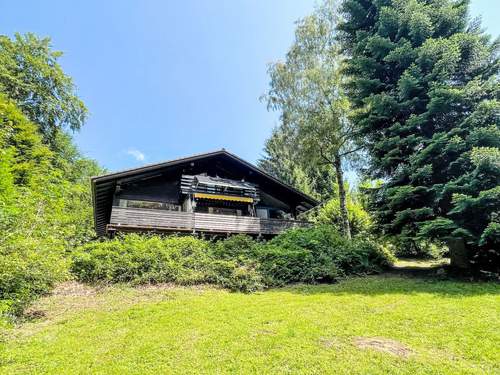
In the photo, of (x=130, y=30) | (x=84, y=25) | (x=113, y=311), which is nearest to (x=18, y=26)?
(x=84, y=25)

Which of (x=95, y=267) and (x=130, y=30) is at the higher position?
(x=130, y=30)

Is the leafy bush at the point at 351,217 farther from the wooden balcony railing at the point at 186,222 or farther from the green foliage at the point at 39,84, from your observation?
the green foliage at the point at 39,84

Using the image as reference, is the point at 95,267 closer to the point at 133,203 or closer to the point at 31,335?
the point at 31,335

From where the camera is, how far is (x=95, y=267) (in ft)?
29.5

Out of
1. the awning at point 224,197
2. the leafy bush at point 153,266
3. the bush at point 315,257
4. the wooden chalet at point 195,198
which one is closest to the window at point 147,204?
the wooden chalet at point 195,198

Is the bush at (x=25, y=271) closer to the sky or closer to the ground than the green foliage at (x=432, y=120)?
closer to the ground

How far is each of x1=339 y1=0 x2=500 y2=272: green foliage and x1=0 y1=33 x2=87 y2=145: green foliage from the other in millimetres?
24066

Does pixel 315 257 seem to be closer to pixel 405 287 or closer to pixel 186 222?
pixel 405 287

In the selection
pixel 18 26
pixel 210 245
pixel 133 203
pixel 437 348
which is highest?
pixel 18 26

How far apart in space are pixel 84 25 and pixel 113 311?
46.9ft

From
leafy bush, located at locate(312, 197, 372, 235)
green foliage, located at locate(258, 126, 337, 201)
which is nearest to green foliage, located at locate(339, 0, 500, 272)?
leafy bush, located at locate(312, 197, 372, 235)

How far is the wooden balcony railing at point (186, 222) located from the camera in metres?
13.0

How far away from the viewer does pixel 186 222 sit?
14.1 meters

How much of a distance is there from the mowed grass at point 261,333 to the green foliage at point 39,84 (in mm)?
20482
